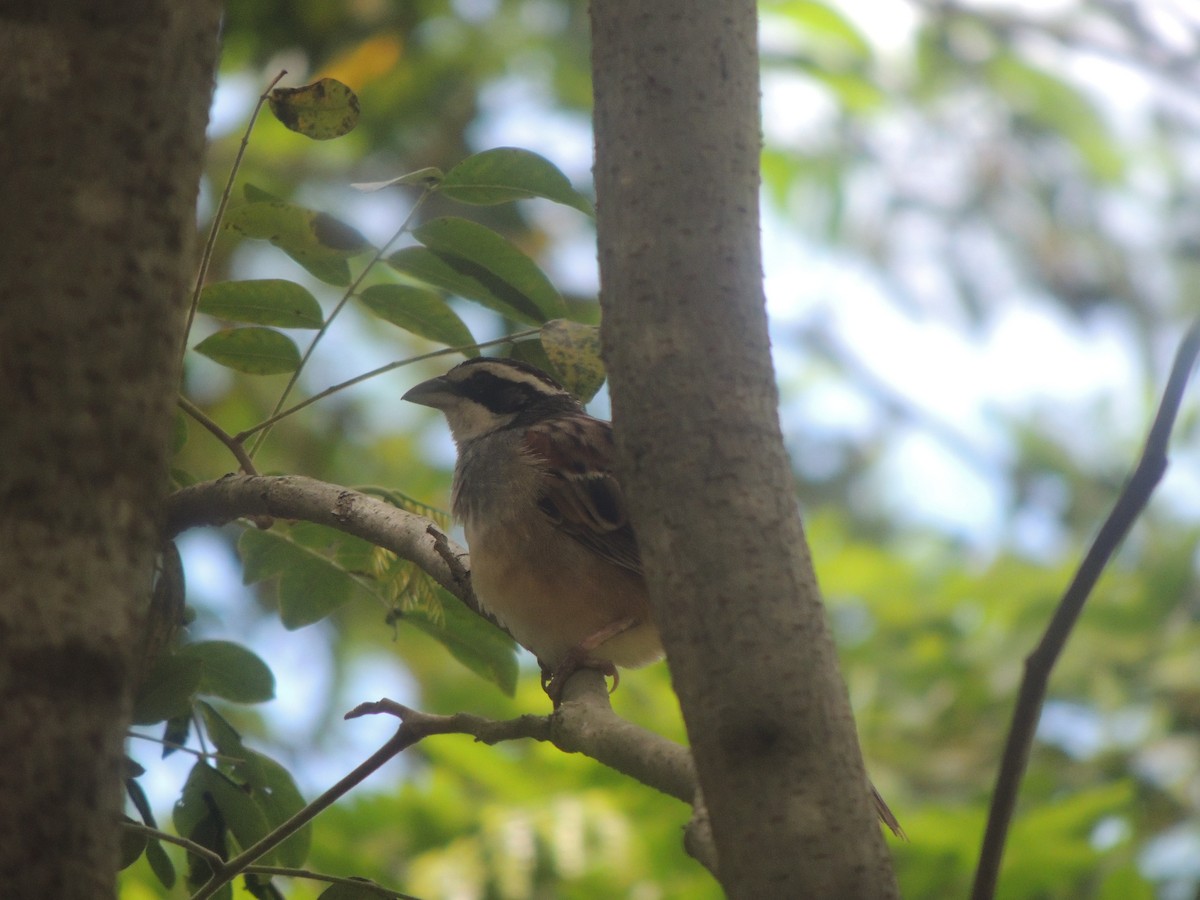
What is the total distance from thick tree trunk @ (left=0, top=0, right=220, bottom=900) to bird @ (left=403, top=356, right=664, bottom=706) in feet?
7.50

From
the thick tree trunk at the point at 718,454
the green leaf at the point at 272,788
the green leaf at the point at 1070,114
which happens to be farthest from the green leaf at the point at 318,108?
the green leaf at the point at 1070,114

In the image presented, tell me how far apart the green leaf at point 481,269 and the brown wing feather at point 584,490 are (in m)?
1.02

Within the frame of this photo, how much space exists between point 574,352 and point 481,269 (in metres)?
0.67

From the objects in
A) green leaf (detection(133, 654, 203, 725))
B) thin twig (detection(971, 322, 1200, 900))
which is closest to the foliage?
green leaf (detection(133, 654, 203, 725))

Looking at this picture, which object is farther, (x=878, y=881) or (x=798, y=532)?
(x=798, y=532)

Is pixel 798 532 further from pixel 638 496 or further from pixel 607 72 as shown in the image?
pixel 607 72

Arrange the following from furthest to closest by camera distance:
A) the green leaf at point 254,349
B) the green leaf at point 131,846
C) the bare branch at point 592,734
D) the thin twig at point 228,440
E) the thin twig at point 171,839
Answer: the green leaf at point 254,349
the thin twig at point 228,440
the green leaf at point 131,846
the thin twig at point 171,839
the bare branch at point 592,734

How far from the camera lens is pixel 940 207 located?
44.7 feet

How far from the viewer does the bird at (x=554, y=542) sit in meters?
4.34

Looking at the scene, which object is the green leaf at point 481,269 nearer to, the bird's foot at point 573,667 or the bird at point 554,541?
the bird at point 554,541

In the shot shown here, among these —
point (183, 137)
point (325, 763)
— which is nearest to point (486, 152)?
point (183, 137)

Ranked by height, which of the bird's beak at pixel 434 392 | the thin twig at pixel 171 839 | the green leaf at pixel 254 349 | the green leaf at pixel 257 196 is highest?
the bird's beak at pixel 434 392

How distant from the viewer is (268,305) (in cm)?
393

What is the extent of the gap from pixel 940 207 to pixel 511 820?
983 centimetres
